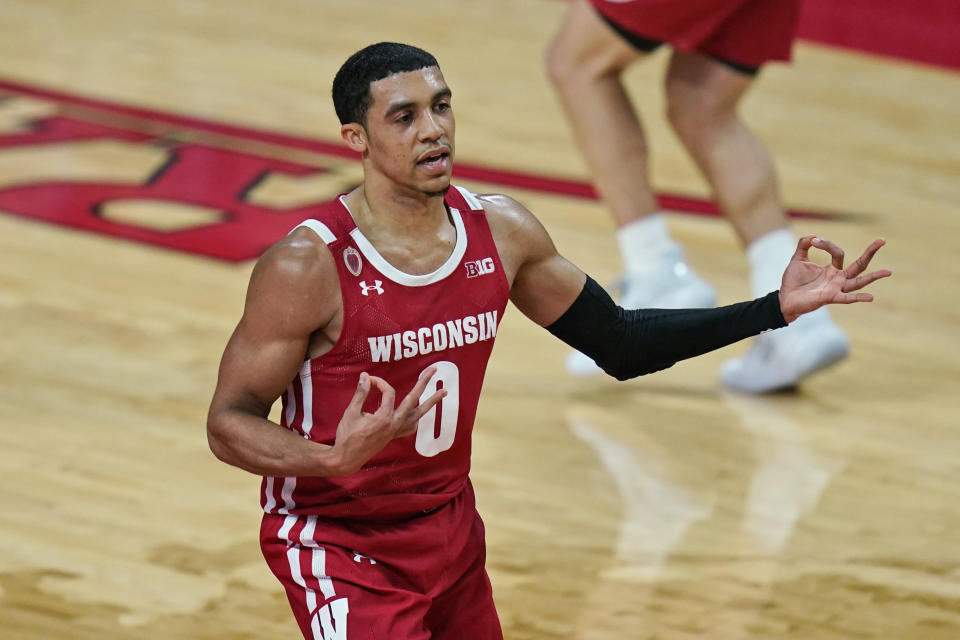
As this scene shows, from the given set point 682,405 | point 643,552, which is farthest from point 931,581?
point 682,405

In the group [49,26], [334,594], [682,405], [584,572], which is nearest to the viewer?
[334,594]

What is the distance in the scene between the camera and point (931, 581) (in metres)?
3.27

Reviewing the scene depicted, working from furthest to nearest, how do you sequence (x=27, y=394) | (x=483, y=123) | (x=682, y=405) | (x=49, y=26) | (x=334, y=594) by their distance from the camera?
1. (x=49, y=26)
2. (x=483, y=123)
3. (x=682, y=405)
4. (x=27, y=394)
5. (x=334, y=594)

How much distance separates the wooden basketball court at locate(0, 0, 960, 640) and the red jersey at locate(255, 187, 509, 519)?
60cm

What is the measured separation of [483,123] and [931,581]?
372 cm

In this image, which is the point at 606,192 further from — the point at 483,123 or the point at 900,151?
the point at 900,151

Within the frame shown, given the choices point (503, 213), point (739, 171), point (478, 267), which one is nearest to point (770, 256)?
point (739, 171)

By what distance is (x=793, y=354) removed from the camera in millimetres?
4129

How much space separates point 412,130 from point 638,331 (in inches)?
23.1

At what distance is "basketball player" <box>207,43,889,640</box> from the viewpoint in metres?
2.26

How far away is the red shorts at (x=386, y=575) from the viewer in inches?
92.2

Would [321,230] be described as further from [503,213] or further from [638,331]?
[638,331]

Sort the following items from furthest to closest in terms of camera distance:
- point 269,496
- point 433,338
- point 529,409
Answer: point 529,409
point 269,496
point 433,338

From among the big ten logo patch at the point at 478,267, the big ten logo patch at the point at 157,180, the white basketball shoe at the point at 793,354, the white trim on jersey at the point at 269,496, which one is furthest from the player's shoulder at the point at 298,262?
the big ten logo patch at the point at 157,180
